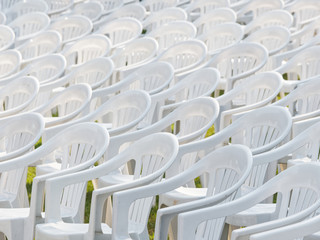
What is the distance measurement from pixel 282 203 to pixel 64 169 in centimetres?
153

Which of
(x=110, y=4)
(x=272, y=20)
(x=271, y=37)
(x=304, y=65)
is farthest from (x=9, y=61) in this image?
(x=110, y=4)

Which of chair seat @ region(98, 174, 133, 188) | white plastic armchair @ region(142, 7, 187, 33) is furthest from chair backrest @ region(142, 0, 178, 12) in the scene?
chair seat @ region(98, 174, 133, 188)

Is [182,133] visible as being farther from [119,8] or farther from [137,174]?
[119,8]

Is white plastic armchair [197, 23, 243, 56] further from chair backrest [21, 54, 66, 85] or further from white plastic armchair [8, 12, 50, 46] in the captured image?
white plastic armchair [8, 12, 50, 46]

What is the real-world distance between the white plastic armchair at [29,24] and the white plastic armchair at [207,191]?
6823mm

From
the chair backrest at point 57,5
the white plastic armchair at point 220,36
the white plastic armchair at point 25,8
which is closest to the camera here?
the white plastic armchair at point 220,36

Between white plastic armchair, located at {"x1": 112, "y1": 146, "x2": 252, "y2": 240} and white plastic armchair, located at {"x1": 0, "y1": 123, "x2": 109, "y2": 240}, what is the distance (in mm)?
458

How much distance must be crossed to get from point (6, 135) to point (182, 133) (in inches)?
49.0

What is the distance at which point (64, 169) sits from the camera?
548cm

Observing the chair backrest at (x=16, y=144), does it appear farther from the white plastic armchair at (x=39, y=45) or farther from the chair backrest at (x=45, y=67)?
the white plastic armchair at (x=39, y=45)

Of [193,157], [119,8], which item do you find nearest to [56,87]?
[193,157]

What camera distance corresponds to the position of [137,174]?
17.6ft

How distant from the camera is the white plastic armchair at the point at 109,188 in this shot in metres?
4.80

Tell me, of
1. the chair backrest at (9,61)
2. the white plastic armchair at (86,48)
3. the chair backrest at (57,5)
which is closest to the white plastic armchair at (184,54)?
the white plastic armchair at (86,48)
